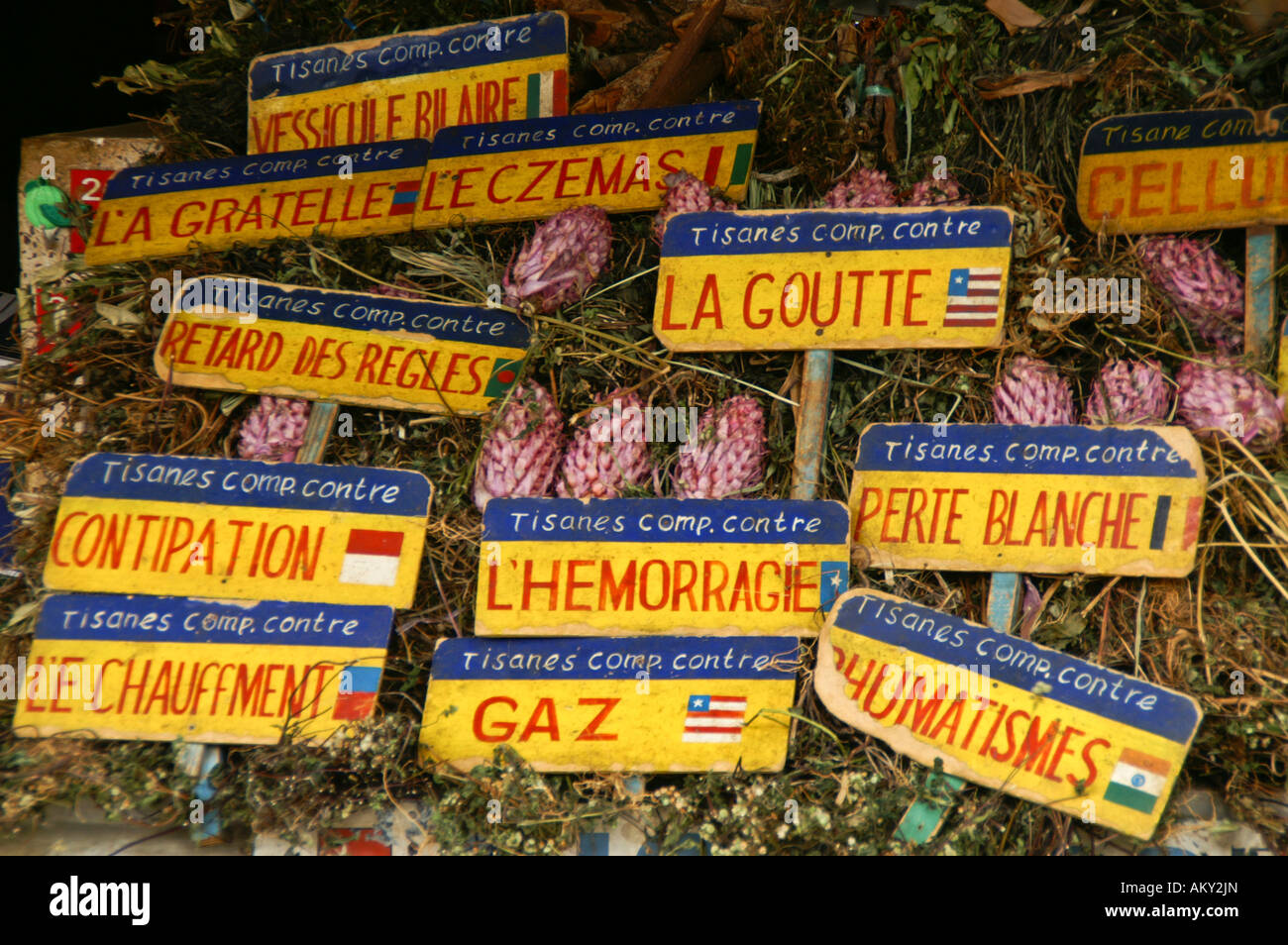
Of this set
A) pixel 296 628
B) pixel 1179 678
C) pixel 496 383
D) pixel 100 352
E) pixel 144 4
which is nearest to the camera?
pixel 1179 678

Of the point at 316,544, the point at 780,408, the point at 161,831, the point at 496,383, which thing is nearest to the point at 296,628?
the point at 316,544

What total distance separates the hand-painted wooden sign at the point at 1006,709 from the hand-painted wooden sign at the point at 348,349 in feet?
4.44

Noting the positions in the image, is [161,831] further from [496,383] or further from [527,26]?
[527,26]

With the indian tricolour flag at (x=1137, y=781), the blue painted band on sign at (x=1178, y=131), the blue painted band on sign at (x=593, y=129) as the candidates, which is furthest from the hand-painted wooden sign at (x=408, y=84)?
the indian tricolour flag at (x=1137, y=781)

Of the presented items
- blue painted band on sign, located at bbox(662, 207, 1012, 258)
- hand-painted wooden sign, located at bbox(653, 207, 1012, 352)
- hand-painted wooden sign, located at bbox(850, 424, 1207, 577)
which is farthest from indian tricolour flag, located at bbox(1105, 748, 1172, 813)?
blue painted band on sign, located at bbox(662, 207, 1012, 258)

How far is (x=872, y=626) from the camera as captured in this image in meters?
2.32

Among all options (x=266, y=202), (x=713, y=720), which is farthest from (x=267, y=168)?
(x=713, y=720)

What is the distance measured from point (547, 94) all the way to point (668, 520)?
61.6 inches

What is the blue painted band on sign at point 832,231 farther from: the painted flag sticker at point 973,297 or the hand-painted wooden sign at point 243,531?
the hand-painted wooden sign at point 243,531

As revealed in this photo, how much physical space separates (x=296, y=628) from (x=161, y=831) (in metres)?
0.71

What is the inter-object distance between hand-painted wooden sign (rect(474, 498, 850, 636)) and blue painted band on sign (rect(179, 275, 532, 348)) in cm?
67

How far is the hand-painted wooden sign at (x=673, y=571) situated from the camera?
236 centimetres

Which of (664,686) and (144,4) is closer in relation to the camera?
(664,686)

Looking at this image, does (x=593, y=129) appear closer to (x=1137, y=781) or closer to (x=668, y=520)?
(x=668, y=520)
